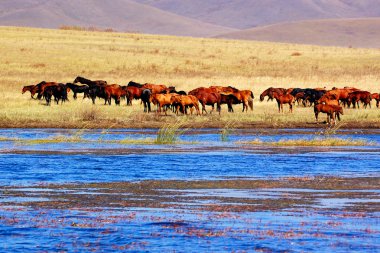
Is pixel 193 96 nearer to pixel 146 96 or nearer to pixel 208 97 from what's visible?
pixel 208 97

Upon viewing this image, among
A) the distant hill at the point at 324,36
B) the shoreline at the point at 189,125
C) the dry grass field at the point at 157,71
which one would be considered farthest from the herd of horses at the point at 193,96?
the distant hill at the point at 324,36

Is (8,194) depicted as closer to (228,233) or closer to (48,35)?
(228,233)

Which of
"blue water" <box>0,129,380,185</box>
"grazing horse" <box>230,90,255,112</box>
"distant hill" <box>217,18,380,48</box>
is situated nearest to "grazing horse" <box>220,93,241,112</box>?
"grazing horse" <box>230,90,255,112</box>

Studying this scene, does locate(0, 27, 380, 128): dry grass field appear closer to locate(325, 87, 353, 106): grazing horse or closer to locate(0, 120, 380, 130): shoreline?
locate(0, 120, 380, 130): shoreline

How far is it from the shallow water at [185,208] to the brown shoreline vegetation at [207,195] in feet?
0.48

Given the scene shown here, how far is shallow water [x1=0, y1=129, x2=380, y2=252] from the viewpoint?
43.2 feet

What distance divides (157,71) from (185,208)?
44605 millimetres

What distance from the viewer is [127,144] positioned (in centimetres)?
2945

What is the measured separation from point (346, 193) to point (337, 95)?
24773 mm

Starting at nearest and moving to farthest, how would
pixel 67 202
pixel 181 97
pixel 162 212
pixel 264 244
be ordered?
pixel 264 244 < pixel 162 212 < pixel 67 202 < pixel 181 97

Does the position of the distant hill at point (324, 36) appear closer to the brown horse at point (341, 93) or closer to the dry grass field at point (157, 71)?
the dry grass field at point (157, 71)

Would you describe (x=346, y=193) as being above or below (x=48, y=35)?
below

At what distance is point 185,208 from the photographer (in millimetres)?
16125

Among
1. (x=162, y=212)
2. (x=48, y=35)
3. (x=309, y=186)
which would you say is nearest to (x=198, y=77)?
(x=48, y=35)
